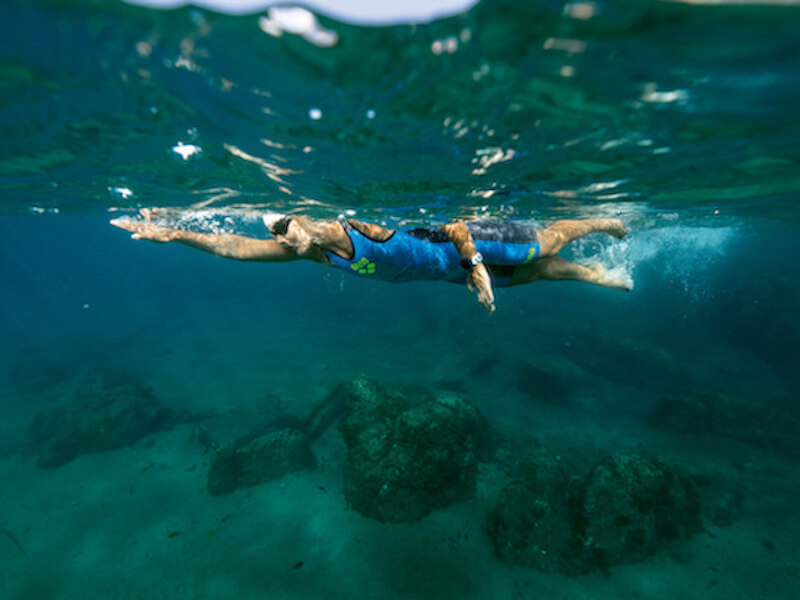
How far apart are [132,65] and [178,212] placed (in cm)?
1396

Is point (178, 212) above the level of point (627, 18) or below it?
below

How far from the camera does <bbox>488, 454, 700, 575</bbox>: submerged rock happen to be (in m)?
7.16

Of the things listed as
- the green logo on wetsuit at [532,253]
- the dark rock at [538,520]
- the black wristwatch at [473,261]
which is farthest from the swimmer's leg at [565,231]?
the dark rock at [538,520]

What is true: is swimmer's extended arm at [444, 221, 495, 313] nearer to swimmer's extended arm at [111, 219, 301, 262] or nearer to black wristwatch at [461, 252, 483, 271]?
black wristwatch at [461, 252, 483, 271]

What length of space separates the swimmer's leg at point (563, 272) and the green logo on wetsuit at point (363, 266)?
114 inches

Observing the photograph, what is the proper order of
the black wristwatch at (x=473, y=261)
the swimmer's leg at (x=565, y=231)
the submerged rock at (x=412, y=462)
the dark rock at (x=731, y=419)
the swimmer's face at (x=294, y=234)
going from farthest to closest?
the dark rock at (x=731, y=419) < the submerged rock at (x=412, y=462) < the swimmer's leg at (x=565, y=231) < the black wristwatch at (x=473, y=261) < the swimmer's face at (x=294, y=234)

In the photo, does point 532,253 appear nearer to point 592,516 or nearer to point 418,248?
point 418,248

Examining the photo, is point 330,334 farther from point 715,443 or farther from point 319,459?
point 715,443

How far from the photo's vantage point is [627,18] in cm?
433

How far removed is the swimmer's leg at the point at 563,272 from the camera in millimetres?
6203

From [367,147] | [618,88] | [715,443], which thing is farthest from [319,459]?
[715,443]

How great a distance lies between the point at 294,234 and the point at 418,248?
1.80m

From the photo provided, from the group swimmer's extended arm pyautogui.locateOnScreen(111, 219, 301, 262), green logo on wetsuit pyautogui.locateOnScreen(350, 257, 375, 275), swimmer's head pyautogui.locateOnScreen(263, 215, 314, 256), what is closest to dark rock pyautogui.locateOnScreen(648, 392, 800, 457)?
green logo on wetsuit pyautogui.locateOnScreen(350, 257, 375, 275)

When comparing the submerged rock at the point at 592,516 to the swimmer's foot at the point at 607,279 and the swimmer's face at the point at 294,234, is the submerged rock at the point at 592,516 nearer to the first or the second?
the swimmer's foot at the point at 607,279
